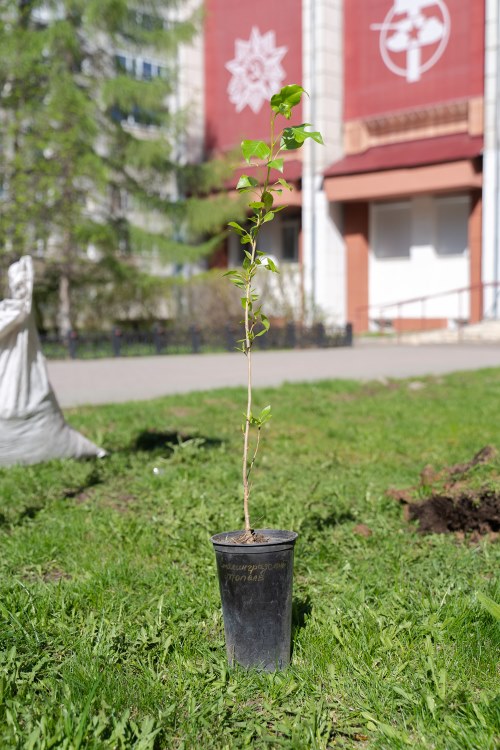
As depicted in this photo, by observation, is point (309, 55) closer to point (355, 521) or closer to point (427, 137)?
point (427, 137)

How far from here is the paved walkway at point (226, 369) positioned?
12.9 metres

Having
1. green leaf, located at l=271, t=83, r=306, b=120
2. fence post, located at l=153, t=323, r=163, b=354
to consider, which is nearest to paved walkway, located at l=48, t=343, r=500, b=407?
fence post, located at l=153, t=323, r=163, b=354

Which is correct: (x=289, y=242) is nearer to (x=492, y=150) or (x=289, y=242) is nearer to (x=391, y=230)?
(x=391, y=230)

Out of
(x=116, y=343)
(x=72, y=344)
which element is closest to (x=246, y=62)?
(x=116, y=343)

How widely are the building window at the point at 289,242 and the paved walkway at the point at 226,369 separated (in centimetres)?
1496

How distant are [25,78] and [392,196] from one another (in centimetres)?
1437

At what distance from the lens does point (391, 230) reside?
33656mm

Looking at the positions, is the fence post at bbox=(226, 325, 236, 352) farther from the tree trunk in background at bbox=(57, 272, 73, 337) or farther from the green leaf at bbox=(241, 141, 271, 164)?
the green leaf at bbox=(241, 141, 271, 164)

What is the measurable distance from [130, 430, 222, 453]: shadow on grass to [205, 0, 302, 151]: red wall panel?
2678 cm

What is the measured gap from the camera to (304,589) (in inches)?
159

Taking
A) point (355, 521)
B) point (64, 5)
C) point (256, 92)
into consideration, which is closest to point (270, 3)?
point (256, 92)

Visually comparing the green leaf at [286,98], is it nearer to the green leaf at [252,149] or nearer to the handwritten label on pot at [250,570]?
the green leaf at [252,149]

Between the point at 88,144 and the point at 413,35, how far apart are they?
43.0 feet

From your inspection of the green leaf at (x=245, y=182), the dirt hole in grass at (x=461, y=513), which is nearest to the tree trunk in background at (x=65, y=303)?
the dirt hole in grass at (x=461, y=513)
